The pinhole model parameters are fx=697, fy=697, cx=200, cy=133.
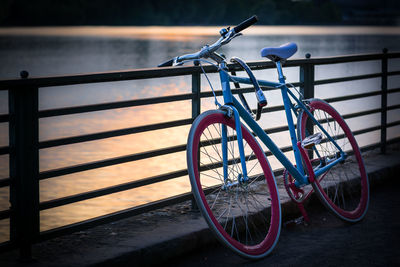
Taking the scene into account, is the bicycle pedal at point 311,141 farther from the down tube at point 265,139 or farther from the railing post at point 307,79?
the railing post at point 307,79

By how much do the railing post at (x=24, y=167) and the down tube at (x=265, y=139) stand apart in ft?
3.92

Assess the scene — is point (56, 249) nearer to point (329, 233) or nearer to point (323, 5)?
point (329, 233)

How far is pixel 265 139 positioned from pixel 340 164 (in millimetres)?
982

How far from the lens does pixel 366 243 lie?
462cm

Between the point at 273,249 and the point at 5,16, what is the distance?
12356 centimetres

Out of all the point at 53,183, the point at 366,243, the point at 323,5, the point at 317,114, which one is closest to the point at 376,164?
the point at 317,114

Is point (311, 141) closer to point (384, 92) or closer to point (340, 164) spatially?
point (340, 164)

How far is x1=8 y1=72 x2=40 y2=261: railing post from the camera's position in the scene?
377 centimetres

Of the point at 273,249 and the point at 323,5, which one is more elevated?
the point at 323,5

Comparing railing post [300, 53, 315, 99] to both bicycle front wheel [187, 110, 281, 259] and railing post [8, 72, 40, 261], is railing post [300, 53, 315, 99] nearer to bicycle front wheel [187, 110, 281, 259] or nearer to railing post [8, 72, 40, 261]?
bicycle front wheel [187, 110, 281, 259]

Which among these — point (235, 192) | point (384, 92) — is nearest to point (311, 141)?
point (235, 192)

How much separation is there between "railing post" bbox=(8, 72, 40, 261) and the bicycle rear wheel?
191 cm

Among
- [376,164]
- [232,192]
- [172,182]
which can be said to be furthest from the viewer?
[172,182]

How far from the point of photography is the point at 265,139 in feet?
14.5
